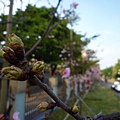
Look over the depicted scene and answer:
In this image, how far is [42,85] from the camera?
1.88 feet

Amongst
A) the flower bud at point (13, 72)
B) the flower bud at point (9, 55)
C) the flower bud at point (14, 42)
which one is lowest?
the flower bud at point (13, 72)

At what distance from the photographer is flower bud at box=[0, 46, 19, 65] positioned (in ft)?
1.87

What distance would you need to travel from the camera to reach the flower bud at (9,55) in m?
0.57

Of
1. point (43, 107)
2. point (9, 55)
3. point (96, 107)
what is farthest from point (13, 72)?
point (96, 107)

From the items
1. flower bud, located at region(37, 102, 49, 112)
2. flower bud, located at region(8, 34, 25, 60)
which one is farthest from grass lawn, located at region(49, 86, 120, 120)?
flower bud, located at region(8, 34, 25, 60)

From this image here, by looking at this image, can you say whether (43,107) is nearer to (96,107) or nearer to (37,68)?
(37,68)

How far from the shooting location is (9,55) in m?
0.57


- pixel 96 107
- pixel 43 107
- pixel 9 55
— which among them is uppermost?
pixel 9 55

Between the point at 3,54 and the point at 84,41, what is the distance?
14.9 metres

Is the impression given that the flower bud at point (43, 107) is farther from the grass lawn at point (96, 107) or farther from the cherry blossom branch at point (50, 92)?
the grass lawn at point (96, 107)

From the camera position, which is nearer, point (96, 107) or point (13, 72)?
point (13, 72)

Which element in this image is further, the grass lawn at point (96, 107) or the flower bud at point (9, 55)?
the grass lawn at point (96, 107)

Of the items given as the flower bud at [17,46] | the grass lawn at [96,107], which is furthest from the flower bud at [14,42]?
the grass lawn at [96,107]

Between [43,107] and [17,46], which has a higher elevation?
[17,46]
